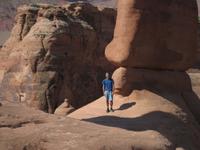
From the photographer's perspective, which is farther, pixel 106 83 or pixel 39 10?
pixel 39 10

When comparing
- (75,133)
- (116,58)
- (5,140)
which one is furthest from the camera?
(116,58)

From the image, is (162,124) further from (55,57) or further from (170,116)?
(55,57)

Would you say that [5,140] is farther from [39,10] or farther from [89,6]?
[89,6]

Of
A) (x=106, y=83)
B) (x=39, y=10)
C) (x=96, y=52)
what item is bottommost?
(x=96, y=52)

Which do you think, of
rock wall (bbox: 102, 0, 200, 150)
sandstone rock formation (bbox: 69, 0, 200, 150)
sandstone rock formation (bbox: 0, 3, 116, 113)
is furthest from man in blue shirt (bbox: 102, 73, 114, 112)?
sandstone rock formation (bbox: 0, 3, 116, 113)

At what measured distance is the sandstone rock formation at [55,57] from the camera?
89.1ft

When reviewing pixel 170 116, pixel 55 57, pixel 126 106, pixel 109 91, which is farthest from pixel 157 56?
pixel 55 57

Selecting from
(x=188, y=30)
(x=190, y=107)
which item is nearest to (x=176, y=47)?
(x=188, y=30)

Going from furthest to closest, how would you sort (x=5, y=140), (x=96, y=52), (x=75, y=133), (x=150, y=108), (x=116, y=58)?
(x=96, y=52) < (x=116, y=58) < (x=150, y=108) < (x=75, y=133) < (x=5, y=140)

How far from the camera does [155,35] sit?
15.4 metres

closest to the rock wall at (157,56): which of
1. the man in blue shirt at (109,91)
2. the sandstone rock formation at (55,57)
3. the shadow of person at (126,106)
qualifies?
the shadow of person at (126,106)

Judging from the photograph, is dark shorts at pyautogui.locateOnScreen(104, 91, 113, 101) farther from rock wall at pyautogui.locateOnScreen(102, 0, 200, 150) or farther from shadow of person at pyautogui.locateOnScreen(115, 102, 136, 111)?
rock wall at pyautogui.locateOnScreen(102, 0, 200, 150)

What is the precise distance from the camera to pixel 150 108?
14.1 m

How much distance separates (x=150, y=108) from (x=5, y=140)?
22.1 feet
